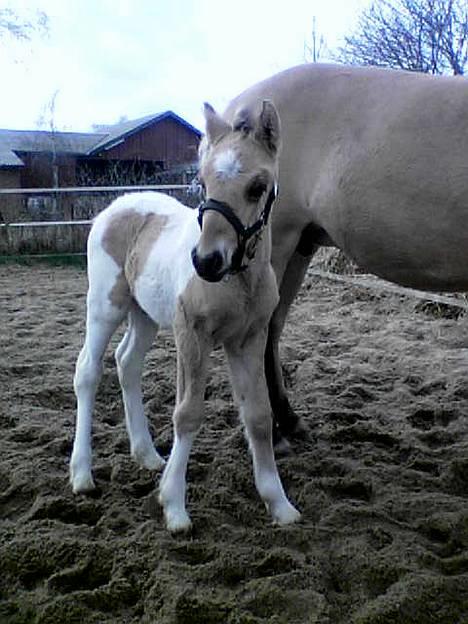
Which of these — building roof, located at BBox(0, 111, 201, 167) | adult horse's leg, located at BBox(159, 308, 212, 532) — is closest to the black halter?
adult horse's leg, located at BBox(159, 308, 212, 532)

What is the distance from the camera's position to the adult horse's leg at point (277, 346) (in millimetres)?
3502

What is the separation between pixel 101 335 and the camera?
297cm

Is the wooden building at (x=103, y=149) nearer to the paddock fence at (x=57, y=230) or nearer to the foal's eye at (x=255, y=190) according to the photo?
the paddock fence at (x=57, y=230)

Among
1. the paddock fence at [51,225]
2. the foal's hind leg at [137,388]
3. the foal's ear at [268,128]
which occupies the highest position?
the foal's ear at [268,128]

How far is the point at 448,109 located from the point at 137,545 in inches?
86.1

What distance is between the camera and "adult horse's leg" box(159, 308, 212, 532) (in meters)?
2.44

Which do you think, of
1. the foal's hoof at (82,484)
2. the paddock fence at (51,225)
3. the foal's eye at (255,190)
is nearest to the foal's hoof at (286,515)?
the foal's hoof at (82,484)

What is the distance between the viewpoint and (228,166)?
209 centimetres

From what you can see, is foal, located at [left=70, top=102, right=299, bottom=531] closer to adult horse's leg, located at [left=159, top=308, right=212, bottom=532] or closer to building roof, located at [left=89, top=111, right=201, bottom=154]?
adult horse's leg, located at [left=159, top=308, right=212, bottom=532]

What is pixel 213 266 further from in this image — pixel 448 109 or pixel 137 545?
pixel 448 109

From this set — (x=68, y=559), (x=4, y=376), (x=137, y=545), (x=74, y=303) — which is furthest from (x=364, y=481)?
(x=74, y=303)

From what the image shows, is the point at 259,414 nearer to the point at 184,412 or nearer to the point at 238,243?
the point at 184,412

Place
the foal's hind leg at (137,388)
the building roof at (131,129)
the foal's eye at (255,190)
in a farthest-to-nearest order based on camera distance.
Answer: the building roof at (131,129)
the foal's hind leg at (137,388)
the foal's eye at (255,190)

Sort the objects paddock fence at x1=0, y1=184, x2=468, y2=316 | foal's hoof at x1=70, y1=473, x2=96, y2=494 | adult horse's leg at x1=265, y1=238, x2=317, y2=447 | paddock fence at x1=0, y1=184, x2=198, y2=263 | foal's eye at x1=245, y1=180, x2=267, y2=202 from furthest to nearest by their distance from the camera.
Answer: paddock fence at x1=0, y1=184, x2=198, y2=263 → paddock fence at x1=0, y1=184, x2=468, y2=316 → adult horse's leg at x1=265, y1=238, x2=317, y2=447 → foal's hoof at x1=70, y1=473, x2=96, y2=494 → foal's eye at x1=245, y1=180, x2=267, y2=202
